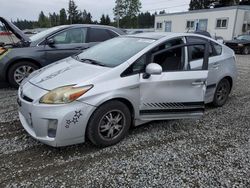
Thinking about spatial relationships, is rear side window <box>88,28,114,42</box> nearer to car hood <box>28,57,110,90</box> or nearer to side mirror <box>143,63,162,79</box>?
car hood <box>28,57,110,90</box>

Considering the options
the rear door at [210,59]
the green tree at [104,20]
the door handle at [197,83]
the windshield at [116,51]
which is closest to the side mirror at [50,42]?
the windshield at [116,51]

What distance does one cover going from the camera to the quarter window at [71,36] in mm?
5701

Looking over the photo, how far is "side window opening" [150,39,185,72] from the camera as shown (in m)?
3.34

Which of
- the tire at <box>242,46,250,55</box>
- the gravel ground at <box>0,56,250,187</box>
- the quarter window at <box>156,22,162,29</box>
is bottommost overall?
the gravel ground at <box>0,56,250,187</box>

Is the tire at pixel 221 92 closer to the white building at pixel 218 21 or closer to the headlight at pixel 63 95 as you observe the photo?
the headlight at pixel 63 95

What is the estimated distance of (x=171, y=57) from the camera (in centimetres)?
345

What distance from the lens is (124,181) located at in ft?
7.94

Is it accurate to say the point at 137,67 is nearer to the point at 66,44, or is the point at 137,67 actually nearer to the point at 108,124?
the point at 108,124

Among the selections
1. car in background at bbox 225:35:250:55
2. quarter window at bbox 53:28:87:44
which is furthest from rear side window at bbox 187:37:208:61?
car in background at bbox 225:35:250:55

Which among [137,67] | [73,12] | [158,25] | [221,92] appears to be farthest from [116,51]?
[73,12]

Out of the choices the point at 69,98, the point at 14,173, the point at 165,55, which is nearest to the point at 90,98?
the point at 69,98

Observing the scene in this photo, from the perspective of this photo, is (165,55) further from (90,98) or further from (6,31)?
(6,31)

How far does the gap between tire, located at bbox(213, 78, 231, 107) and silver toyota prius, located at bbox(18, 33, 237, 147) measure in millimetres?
1034

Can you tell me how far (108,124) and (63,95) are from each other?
0.70 m
